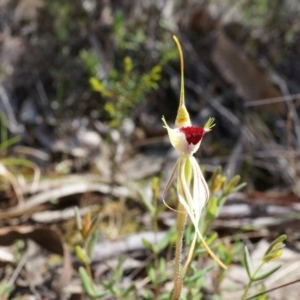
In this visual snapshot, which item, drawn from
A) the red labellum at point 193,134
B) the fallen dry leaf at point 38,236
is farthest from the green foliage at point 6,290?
the red labellum at point 193,134

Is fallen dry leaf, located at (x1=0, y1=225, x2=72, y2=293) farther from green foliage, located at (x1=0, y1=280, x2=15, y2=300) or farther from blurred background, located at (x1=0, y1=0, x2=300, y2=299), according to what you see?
green foliage, located at (x1=0, y1=280, x2=15, y2=300)

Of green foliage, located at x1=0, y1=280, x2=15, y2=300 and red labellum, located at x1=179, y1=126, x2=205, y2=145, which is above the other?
red labellum, located at x1=179, y1=126, x2=205, y2=145

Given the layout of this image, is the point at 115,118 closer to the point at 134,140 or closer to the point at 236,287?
the point at 134,140

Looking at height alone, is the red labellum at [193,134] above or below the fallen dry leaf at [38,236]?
above

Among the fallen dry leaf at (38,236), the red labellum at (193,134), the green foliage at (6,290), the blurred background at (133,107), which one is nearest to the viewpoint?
the red labellum at (193,134)

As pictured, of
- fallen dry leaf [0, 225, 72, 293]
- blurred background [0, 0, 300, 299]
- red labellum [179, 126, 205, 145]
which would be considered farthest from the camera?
blurred background [0, 0, 300, 299]

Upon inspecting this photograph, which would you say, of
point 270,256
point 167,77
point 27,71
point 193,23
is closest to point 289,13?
point 193,23

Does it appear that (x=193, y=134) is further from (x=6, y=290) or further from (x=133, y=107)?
(x=133, y=107)

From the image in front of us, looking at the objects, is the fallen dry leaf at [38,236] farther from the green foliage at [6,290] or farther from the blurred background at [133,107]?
the green foliage at [6,290]

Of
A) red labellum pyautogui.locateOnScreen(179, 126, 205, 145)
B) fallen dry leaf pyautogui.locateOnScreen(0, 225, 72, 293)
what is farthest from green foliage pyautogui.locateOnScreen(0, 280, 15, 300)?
red labellum pyautogui.locateOnScreen(179, 126, 205, 145)

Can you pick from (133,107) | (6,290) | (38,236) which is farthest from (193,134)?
(133,107)
